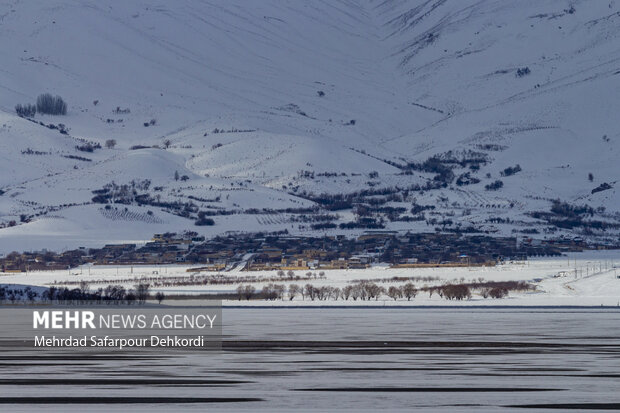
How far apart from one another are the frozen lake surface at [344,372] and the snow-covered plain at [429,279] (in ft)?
81.3

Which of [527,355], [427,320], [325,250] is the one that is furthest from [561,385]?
[325,250]

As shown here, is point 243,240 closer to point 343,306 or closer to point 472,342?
point 343,306

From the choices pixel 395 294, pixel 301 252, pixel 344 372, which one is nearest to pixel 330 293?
pixel 395 294

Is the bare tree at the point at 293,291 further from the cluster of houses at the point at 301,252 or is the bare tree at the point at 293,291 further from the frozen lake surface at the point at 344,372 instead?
the cluster of houses at the point at 301,252

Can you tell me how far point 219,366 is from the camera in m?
36.3

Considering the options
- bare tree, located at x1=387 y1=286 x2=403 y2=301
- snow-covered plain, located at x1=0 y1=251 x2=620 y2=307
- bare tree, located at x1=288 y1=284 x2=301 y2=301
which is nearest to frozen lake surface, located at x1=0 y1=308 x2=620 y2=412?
snow-covered plain, located at x1=0 y1=251 x2=620 y2=307

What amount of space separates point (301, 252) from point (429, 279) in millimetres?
53465

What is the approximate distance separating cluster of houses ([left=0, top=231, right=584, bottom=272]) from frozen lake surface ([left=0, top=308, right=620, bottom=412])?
303ft

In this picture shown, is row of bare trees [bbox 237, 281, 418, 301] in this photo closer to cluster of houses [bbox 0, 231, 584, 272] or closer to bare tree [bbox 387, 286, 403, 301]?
bare tree [bbox 387, 286, 403, 301]

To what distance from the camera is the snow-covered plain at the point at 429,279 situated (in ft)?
248

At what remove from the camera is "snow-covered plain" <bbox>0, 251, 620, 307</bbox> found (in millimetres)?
75500

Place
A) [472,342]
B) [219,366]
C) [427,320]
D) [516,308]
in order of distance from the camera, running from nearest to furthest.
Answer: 1. [219,366]
2. [472,342]
3. [427,320]
4. [516,308]

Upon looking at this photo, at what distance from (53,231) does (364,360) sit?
142 m

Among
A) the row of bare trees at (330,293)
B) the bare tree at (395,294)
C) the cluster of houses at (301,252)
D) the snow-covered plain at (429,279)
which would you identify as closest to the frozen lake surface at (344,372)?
the snow-covered plain at (429,279)
